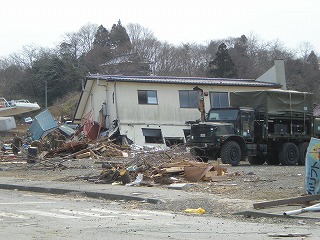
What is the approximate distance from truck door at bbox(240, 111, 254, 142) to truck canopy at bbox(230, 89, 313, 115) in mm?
1307

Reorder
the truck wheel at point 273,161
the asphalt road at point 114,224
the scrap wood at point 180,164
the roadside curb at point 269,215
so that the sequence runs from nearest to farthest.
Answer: the asphalt road at point 114,224 < the roadside curb at point 269,215 < the scrap wood at point 180,164 < the truck wheel at point 273,161

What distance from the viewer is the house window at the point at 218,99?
43.9 metres

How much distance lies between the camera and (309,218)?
38.6 feet

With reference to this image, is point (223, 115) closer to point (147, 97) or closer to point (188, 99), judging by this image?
point (147, 97)

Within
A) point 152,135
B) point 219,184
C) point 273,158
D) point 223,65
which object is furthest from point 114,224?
point 223,65

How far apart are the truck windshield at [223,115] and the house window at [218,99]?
45.3ft

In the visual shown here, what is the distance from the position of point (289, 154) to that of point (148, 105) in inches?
535

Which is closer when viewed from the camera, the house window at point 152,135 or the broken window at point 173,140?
the house window at point 152,135

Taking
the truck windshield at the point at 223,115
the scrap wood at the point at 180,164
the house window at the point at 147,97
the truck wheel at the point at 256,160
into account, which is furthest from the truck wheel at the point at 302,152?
the house window at the point at 147,97

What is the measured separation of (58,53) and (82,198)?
249 feet

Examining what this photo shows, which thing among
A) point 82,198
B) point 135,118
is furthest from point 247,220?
point 135,118

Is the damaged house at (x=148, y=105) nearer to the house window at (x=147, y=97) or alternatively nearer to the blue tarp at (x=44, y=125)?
the house window at (x=147, y=97)

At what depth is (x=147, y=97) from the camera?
42188 millimetres

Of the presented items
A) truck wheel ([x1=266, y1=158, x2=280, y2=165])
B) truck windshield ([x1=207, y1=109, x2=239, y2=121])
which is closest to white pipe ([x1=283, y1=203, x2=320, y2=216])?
truck windshield ([x1=207, y1=109, x2=239, y2=121])
